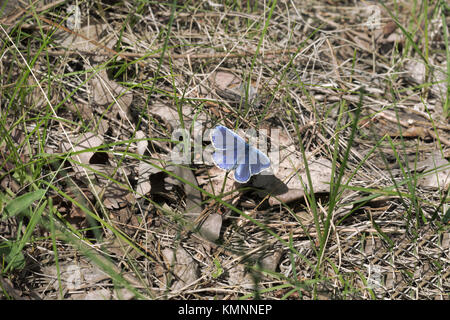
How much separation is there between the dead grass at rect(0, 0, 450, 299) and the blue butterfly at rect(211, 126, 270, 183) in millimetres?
136

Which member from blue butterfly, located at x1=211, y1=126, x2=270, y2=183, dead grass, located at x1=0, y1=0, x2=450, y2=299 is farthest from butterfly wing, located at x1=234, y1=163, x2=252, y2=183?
dead grass, located at x1=0, y1=0, x2=450, y2=299

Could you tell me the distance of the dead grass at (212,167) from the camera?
221 cm

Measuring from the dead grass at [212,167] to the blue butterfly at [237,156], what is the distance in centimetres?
14

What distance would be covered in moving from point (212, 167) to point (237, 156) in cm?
41

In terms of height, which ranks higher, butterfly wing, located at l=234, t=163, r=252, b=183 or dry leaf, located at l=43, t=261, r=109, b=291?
butterfly wing, located at l=234, t=163, r=252, b=183

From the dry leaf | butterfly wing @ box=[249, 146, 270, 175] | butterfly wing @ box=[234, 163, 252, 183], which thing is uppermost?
butterfly wing @ box=[249, 146, 270, 175]

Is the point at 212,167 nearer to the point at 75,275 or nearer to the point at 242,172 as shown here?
the point at 242,172

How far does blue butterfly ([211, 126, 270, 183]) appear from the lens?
2219 millimetres

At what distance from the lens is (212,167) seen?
2.62 m

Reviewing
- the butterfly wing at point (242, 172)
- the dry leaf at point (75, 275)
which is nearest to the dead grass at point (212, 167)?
the dry leaf at point (75, 275)

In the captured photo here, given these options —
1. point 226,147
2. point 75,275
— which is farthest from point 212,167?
point 75,275

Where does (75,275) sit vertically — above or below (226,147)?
below

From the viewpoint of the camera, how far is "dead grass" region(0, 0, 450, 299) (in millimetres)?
2207

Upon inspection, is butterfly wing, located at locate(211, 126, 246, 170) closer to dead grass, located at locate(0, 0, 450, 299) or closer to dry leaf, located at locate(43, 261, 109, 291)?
dead grass, located at locate(0, 0, 450, 299)
